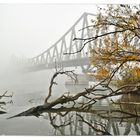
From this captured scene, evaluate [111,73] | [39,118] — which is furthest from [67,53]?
[39,118]

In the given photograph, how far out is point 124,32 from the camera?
2.58 meters

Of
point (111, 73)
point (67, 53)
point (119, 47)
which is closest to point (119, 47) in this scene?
point (119, 47)

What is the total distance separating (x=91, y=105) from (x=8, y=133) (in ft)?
2.27

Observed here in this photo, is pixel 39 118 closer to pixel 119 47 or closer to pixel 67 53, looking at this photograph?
pixel 67 53

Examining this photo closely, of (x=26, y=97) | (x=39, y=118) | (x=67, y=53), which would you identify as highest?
(x=67, y=53)

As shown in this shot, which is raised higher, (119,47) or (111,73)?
(119,47)

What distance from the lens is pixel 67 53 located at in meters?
2.65

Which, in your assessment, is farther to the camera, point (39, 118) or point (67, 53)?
point (67, 53)

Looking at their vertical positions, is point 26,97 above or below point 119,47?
below

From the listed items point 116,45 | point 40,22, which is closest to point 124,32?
point 116,45

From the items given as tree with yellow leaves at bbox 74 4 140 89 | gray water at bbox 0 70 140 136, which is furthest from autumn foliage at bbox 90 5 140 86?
gray water at bbox 0 70 140 136

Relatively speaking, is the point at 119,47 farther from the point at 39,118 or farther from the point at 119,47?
the point at 39,118

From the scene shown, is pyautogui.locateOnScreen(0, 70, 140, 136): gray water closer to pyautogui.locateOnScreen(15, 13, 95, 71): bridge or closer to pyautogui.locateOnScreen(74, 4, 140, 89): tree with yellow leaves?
pyautogui.locateOnScreen(15, 13, 95, 71): bridge

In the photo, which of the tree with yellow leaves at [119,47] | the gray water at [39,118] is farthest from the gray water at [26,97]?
the tree with yellow leaves at [119,47]
